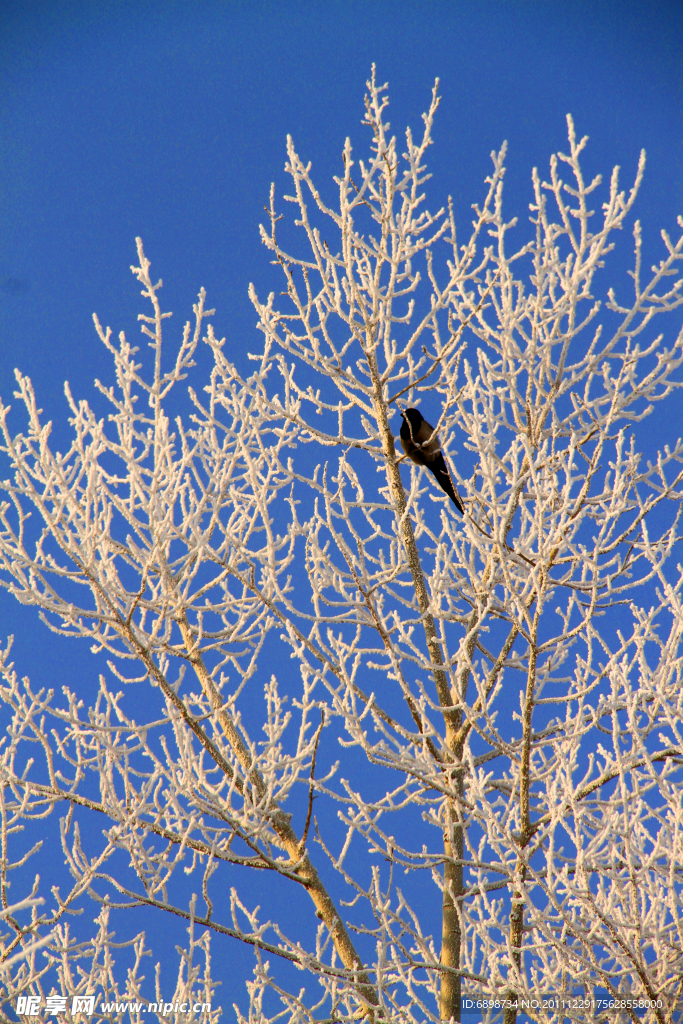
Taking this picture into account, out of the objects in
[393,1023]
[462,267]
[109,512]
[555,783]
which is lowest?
[393,1023]

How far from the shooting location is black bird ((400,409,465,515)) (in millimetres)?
4047

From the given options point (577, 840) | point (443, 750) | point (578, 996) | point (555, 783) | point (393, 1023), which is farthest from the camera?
point (443, 750)

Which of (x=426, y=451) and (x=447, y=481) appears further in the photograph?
(x=447, y=481)

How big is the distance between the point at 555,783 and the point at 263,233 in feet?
8.50

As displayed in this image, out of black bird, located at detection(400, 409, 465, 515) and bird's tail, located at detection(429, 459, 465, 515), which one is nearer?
black bird, located at detection(400, 409, 465, 515)

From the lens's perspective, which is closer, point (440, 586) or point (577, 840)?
point (577, 840)

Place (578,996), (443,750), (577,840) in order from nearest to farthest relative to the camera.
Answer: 1. (577,840)
2. (578,996)
3. (443,750)

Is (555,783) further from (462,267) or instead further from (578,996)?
(462,267)

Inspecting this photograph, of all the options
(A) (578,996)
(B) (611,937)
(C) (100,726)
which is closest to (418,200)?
(C) (100,726)

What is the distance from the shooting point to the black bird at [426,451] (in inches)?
159

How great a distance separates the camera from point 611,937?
2959 millimetres

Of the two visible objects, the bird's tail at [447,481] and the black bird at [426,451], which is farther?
the bird's tail at [447,481]

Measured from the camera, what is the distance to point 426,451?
4.03 meters

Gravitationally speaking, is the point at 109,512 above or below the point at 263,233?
below
